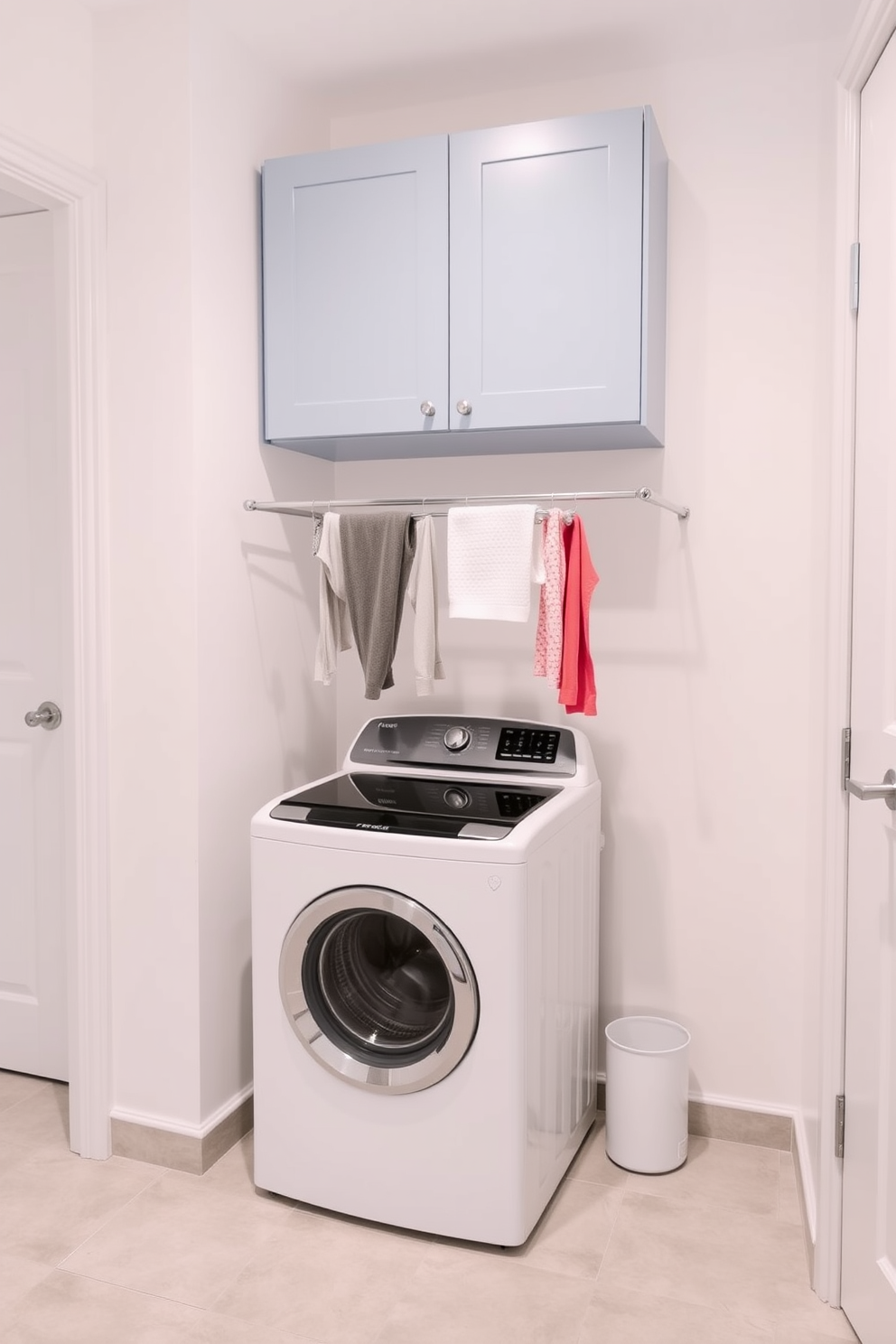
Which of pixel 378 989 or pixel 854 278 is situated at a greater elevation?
pixel 854 278

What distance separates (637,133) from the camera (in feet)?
7.16

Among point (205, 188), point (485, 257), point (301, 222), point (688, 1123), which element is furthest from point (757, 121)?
point (688, 1123)

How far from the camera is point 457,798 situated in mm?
2271

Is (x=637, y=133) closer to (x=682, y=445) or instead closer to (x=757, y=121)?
(x=757, y=121)

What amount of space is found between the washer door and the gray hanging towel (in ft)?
1.70

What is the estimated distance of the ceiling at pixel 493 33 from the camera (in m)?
2.22

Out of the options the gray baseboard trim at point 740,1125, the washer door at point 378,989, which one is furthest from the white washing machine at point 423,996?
the gray baseboard trim at point 740,1125

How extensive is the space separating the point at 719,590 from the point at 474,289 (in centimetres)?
90

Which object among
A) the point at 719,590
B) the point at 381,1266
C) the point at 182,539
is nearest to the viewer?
the point at 381,1266

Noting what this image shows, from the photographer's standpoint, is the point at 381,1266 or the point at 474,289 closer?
the point at 381,1266

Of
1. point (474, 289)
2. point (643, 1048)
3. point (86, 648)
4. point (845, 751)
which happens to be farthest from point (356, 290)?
point (643, 1048)

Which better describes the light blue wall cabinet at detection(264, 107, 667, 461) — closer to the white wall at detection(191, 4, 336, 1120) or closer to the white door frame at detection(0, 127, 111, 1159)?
the white wall at detection(191, 4, 336, 1120)

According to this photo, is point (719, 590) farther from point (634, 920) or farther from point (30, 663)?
point (30, 663)

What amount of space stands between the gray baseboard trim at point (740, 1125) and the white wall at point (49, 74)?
2599 mm
